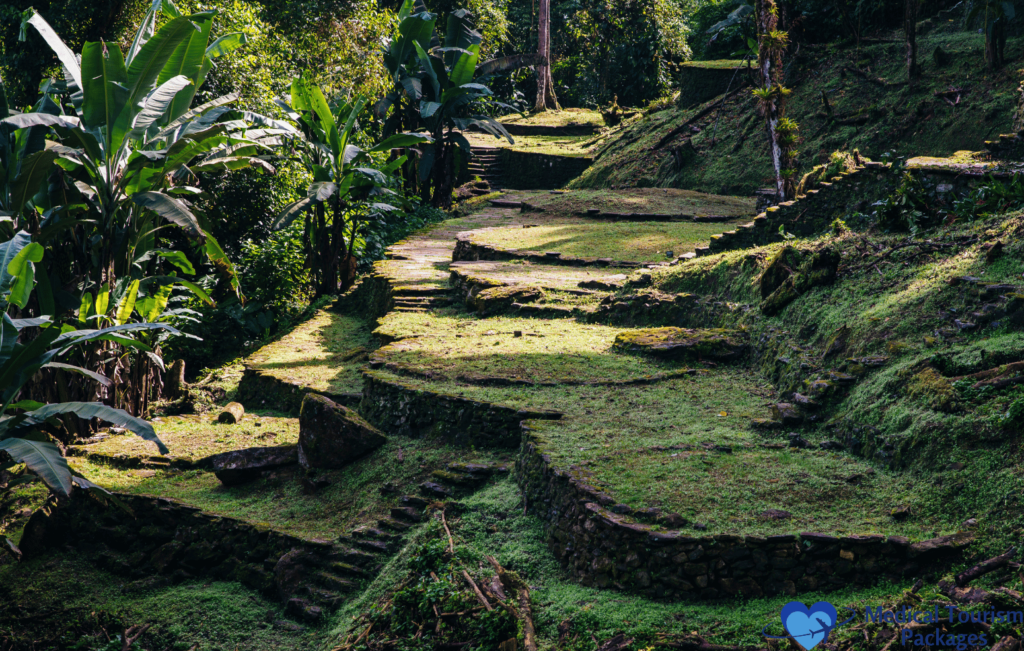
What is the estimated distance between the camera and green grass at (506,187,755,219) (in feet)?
47.8

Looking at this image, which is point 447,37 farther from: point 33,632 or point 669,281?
point 33,632

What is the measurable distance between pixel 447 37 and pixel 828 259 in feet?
43.1

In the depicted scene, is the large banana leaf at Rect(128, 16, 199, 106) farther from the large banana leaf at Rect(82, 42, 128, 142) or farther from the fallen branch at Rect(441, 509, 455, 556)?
the fallen branch at Rect(441, 509, 455, 556)

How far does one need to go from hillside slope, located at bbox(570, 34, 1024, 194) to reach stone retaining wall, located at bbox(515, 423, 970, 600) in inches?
428

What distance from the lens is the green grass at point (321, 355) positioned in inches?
372

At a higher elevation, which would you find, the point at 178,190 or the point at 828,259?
the point at 178,190

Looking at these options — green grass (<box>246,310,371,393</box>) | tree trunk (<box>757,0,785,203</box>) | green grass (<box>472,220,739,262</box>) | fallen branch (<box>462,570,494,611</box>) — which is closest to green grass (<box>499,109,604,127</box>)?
green grass (<box>472,220,739,262</box>)

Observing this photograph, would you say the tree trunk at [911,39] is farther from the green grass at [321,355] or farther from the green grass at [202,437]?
the green grass at [202,437]

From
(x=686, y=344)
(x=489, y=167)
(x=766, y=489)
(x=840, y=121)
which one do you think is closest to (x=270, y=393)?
(x=686, y=344)

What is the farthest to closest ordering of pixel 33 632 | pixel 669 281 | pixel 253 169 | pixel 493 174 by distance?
pixel 493 174, pixel 253 169, pixel 669 281, pixel 33 632

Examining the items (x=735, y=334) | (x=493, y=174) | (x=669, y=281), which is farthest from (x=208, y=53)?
(x=493, y=174)

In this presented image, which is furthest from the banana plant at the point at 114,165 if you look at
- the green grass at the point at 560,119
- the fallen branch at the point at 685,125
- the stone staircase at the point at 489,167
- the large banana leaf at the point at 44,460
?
the green grass at the point at 560,119

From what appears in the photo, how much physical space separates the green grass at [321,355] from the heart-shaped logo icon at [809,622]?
5781mm

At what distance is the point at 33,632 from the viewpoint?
6.26 metres
